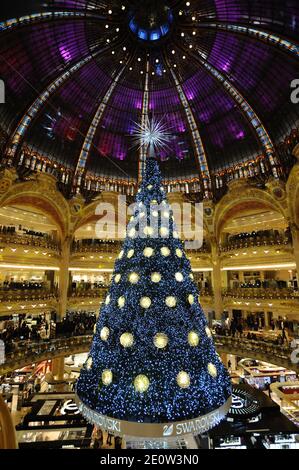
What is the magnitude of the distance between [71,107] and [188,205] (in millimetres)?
15515

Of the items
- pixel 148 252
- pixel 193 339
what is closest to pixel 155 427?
pixel 193 339

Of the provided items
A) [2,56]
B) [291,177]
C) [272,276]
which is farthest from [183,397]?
[272,276]

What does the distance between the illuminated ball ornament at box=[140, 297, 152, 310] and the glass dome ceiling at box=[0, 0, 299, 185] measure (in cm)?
2276

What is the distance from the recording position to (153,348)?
17.1 ft

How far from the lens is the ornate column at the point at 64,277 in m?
27.2

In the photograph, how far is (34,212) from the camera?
98.7 ft

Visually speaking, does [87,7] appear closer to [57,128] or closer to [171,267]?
[57,128]

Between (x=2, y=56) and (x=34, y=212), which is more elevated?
(x=2, y=56)

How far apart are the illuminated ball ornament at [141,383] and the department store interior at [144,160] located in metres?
13.4

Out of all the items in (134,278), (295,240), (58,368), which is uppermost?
(295,240)

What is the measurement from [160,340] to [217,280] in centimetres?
2502

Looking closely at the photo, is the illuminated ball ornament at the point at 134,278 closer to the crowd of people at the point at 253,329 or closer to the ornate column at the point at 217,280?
the crowd of people at the point at 253,329

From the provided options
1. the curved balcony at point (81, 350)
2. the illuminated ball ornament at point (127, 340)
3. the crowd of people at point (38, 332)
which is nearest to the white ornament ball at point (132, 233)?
the illuminated ball ornament at point (127, 340)

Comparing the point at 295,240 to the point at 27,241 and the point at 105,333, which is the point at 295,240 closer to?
the point at 105,333
